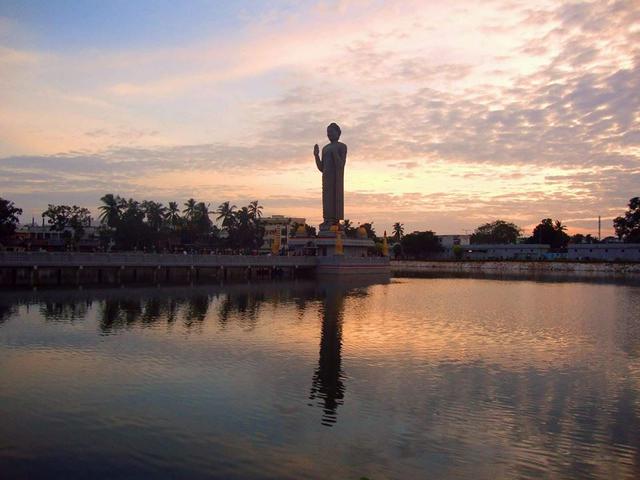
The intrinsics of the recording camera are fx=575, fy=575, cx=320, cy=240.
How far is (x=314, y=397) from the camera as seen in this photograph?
1573cm

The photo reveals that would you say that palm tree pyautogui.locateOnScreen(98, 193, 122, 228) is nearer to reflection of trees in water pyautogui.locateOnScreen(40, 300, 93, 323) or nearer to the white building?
reflection of trees in water pyautogui.locateOnScreen(40, 300, 93, 323)

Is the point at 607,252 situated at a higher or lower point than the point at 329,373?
higher

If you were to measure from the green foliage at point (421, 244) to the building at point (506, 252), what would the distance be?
24.3 ft

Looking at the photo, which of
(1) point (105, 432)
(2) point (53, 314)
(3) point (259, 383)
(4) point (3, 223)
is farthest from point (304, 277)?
(1) point (105, 432)

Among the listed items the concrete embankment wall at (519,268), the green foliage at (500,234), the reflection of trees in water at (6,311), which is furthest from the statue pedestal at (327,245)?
the green foliage at (500,234)

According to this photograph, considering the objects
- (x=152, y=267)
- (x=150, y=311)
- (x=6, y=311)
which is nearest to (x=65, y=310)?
(x=6, y=311)

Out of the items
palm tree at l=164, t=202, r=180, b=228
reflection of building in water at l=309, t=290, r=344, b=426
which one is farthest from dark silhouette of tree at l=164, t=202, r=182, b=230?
reflection of building in water at l=309, t=290, r=344, b=426

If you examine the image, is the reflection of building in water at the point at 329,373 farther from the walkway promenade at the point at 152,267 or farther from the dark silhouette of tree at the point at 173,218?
the dark silhouette of tree at the point at 173,218

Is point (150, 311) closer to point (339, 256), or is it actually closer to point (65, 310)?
point (65, 310)

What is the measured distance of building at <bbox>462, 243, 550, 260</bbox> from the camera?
12731cm

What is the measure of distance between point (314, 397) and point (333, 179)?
59856 mm

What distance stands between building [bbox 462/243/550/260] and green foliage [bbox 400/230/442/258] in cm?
740

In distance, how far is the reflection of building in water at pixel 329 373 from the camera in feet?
48.9

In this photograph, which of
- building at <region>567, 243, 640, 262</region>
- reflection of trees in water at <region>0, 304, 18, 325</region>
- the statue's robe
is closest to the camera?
reflection of trees in water at <region>0, 304, 18, 325</region>
